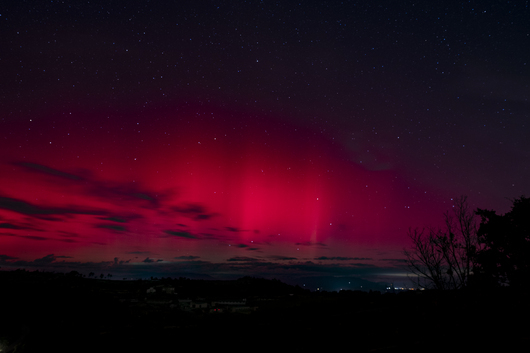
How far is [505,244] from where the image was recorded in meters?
20.6

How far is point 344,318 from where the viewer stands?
1633 cm

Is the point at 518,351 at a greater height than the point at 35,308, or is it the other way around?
the point at 518,351

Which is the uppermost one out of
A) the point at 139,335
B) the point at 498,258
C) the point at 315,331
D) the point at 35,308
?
the point at 498,258

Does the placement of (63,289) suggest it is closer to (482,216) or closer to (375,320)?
(375,320)

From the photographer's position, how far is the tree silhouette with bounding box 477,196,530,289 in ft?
63.9

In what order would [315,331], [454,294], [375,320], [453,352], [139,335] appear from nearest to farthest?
1. [453,352]
2. [315,331]
3. [375,320]
4. [139,335]
5. [454,294]

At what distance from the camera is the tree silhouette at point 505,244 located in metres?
19.5

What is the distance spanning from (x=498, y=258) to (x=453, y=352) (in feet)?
54.9

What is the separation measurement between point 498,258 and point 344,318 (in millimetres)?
12042

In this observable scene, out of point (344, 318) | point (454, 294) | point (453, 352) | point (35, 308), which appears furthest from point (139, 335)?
point (35, 308)

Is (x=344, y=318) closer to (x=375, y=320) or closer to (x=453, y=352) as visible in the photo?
(x=375, y=320)

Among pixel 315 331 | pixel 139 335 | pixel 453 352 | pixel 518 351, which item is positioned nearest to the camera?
pixel 518 351

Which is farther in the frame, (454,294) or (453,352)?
(454,294)

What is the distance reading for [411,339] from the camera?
977 cm
